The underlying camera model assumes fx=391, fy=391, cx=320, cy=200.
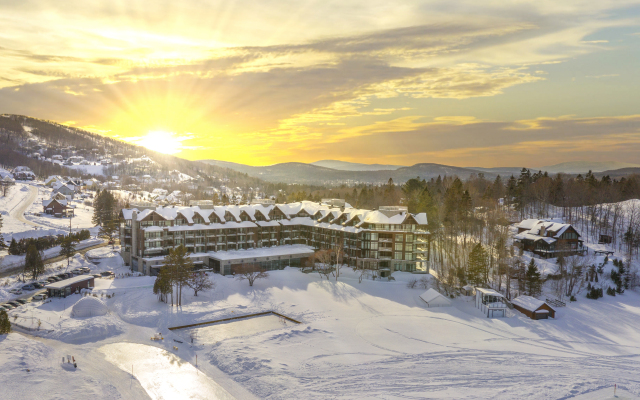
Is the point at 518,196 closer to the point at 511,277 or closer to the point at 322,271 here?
the point at 511,277

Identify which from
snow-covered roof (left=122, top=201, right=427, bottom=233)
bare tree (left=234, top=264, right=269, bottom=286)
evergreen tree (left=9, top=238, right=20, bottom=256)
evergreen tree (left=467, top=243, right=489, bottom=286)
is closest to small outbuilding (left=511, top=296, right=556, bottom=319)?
evergreen tree (left=467, top=243, right=489, bottom=286)

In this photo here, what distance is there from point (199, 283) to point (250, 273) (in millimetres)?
7037

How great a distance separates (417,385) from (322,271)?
30081 mm

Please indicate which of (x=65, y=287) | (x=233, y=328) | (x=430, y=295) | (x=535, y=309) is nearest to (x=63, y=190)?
(x=65, y=287)

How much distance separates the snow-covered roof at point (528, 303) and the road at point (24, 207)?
97773 mm

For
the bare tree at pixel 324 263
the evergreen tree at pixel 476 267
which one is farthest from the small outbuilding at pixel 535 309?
the bare tree at pixel 324 263

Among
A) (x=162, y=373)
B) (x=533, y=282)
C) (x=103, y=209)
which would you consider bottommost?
(x=162, y=373)

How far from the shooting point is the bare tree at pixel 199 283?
47.9 metres

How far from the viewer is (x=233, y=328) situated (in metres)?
39.3

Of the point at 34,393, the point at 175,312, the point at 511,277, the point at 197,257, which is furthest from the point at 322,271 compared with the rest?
the point at 34,393

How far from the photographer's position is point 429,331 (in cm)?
3969

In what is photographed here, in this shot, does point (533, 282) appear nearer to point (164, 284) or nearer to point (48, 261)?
point (164, 284)

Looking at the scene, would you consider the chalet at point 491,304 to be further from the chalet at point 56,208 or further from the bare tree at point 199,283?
the chalet at point 56,208

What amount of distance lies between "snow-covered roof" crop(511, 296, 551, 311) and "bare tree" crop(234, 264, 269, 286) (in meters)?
32.6
